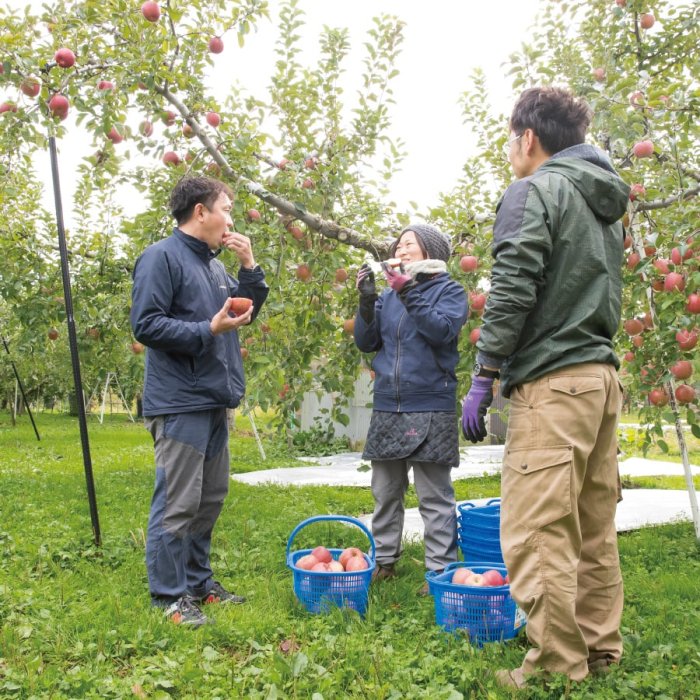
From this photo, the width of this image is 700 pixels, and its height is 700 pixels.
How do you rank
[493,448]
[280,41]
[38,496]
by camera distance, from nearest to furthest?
[280,41]
[38,496]
[493,448]

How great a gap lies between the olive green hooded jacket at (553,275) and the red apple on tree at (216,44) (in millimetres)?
2960

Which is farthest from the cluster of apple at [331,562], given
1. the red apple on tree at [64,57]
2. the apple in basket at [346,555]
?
the red apple on tree at [64,57]

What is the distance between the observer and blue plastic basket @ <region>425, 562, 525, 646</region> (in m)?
2.35

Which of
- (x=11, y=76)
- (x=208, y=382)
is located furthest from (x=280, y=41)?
(x=208, y=382)


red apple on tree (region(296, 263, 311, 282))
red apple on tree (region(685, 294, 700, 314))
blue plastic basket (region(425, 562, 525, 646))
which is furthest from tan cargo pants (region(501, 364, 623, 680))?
red apple on tree (region(296, 263, 311, 282))

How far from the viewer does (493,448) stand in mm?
11523

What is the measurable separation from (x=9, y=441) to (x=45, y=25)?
8.38 meters

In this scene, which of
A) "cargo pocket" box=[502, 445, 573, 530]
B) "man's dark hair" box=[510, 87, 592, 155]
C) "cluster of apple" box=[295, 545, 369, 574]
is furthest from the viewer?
"cluster of apple" box=[295, 545, 369, 574]

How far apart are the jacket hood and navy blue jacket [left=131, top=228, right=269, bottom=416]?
1392mm

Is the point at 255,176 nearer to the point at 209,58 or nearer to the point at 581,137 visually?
the point at 209,58

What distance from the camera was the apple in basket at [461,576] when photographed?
2.47 m

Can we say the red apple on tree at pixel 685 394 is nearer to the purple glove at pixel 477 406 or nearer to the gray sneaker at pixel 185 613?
the purple glove at pixel 477 406

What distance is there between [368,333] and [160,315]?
1.03 m

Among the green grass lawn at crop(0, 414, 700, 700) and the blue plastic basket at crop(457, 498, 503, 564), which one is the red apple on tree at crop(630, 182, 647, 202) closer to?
the blue plastic basket at crop(457, 498, 503, 564)
